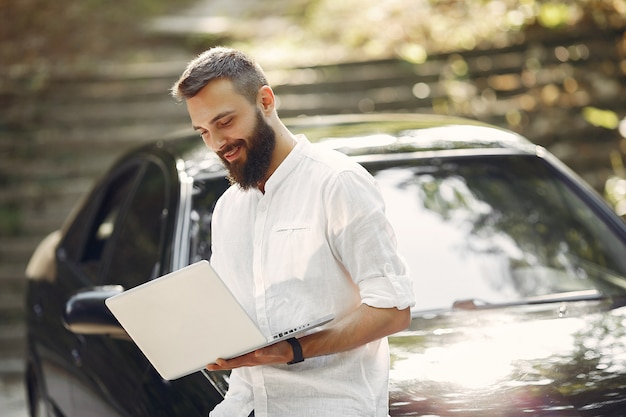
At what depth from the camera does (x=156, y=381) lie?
11.3 feet

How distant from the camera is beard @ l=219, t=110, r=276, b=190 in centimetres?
251

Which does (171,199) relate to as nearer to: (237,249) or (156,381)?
(156,381)

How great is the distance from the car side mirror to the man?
3.80 feet

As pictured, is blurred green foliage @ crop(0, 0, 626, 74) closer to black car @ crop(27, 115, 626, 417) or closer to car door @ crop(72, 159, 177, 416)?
black car @ crop(27, 115, 626, 417)

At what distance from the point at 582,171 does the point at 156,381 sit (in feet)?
19.4

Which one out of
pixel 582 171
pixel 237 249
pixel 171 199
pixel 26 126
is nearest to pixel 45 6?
pixel 26 126

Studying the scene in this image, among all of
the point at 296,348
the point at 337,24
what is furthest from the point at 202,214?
the point at 337,24

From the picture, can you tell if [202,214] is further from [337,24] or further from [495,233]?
[337,24]

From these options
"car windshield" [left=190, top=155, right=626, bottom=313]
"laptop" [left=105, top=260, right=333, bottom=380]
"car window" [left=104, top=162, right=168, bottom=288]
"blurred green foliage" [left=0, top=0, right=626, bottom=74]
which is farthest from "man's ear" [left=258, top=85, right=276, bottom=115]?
"blurred green foliage" [left=0, top=0, right=626, bottom=74]

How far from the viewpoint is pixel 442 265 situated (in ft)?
12.8

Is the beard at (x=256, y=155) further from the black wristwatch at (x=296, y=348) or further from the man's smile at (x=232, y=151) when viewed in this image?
the black wristwatch at (x=296, y=348)

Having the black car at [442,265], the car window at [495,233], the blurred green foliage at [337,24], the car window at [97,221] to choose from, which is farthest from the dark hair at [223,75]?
the blurred green foliage at [337,24]

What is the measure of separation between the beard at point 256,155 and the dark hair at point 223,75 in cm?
6

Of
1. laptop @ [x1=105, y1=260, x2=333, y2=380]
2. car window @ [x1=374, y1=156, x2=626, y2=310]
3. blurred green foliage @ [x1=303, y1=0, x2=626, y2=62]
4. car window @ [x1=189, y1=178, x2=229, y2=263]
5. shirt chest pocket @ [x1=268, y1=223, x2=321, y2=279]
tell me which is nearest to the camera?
laptop @ [x1=105, y1=260, x2=333, y2=380]
